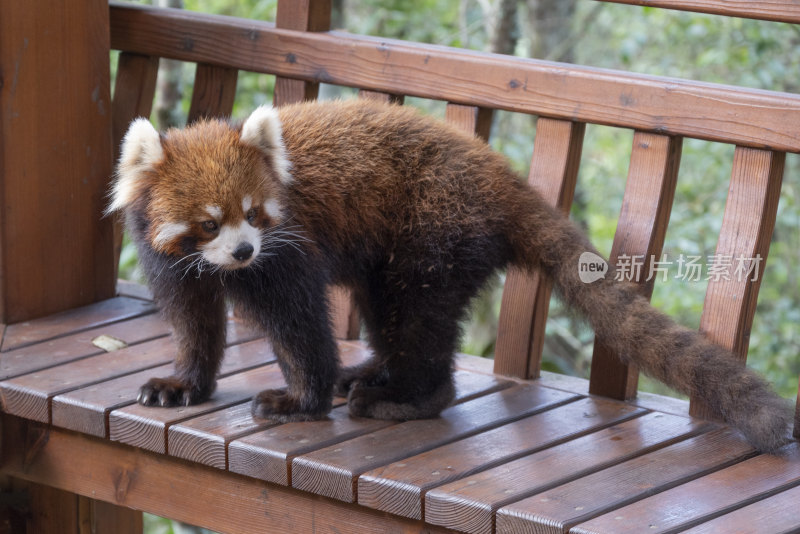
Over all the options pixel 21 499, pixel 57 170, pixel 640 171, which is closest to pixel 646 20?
pixel 640 171

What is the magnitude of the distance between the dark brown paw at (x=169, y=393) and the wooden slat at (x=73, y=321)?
65 centimetres

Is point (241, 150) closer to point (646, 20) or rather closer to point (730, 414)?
point (730, 414)

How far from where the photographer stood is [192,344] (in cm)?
281

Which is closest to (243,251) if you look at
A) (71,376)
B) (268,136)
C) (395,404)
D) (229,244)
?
(229,244)

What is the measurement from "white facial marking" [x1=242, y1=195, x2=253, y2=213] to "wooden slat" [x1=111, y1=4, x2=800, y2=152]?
2.96ft

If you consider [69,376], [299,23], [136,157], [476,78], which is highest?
[299,23]

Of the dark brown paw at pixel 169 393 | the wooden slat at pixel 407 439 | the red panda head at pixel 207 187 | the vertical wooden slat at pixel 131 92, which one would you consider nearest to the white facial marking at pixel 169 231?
the red panda head at pixel 207 187

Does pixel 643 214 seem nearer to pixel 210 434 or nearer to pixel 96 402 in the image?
pixel 210 434

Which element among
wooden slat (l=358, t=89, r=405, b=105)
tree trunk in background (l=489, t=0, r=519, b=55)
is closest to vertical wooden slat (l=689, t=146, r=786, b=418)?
wooden slat (l=358, t=89, r=405, b=105)

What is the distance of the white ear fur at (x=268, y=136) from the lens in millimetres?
2533

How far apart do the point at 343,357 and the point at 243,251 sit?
932 millimetres

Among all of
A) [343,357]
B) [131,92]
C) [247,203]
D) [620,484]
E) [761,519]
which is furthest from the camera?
[131,92]

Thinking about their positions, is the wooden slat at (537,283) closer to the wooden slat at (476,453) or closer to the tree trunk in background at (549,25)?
the wooden slat at (476,453)

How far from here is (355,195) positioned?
107 inches
